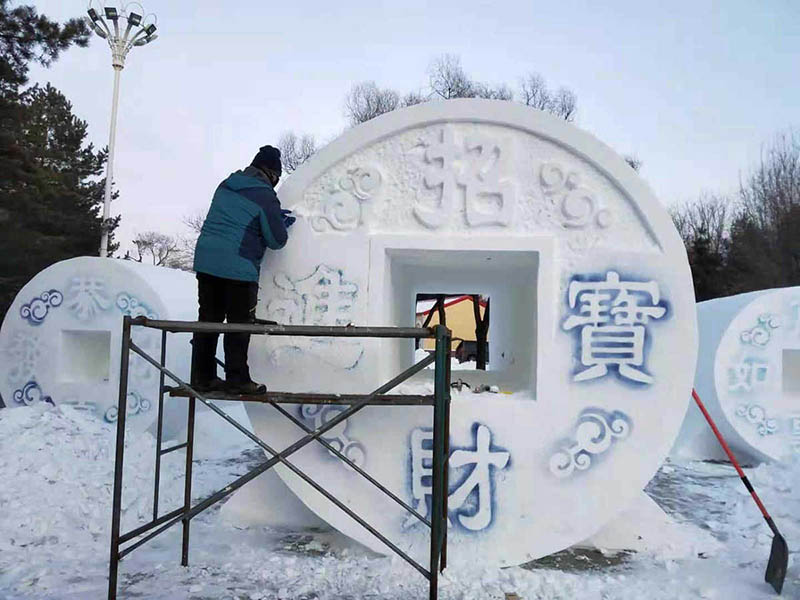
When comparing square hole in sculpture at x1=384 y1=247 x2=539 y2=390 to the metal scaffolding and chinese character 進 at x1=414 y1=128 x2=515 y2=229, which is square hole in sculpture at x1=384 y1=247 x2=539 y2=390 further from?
the metal scaffolding

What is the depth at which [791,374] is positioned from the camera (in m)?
7.80

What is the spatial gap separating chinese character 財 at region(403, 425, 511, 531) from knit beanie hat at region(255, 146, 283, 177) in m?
1.84

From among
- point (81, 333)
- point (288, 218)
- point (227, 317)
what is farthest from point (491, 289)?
point (81, 333)

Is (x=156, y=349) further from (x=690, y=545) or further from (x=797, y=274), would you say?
(x=797, y=274)

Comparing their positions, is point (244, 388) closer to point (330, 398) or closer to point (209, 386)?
point (209, 386)

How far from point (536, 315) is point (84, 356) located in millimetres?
5720

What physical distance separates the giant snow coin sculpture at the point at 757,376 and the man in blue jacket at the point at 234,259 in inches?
220

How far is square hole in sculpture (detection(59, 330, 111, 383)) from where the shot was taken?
275 inches

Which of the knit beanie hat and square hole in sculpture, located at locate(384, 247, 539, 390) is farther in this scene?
square hole in sculpture, located at locate(384, 247, 539, 390)

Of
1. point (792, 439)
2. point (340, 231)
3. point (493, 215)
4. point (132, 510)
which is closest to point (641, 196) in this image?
point (493, 215)

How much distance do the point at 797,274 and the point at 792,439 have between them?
14.2 m

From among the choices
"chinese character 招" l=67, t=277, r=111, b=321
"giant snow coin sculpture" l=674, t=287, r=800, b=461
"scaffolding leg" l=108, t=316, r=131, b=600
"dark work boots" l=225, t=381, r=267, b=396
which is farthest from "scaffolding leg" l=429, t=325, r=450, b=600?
"giant snow coin sculpture" l=674, t=287, r=800, b=461

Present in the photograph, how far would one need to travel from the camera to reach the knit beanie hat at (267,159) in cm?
376

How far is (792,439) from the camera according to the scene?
6848 millimetres
